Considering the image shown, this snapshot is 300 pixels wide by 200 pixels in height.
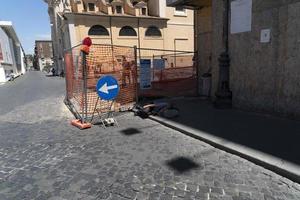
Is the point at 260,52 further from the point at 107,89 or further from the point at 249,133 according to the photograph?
the point at 107,89

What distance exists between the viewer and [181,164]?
13.8 ft

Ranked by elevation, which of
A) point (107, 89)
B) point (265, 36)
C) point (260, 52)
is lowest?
point (107, 89)

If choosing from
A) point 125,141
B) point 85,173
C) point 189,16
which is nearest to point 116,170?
point 85,173

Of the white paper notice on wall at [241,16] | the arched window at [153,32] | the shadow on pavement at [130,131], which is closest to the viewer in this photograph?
the shadow on pavement at [130,131]

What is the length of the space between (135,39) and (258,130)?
88.5ft

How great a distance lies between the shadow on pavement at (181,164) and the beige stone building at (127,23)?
25.7 metres

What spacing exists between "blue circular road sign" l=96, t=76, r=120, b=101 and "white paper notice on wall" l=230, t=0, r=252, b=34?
3.61 meters

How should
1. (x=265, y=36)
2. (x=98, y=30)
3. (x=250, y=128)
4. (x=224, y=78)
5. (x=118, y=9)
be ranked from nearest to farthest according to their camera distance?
A: (x=250, y=128) → (x=265, y=36) → (x=224, y=78) → (x=98, y=30) → (x=118, y=9)

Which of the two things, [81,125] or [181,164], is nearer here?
[181,164]

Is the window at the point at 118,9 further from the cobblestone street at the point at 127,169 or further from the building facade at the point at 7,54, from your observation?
the cobblestone street at the point at 127,169

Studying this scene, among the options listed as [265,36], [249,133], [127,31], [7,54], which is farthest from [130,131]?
[7,54]

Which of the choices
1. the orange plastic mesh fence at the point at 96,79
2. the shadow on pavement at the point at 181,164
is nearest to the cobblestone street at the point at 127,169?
Result: the shadow on pavement at the point at 181,164

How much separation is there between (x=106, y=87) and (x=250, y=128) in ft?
11.9

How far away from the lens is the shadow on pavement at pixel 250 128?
4.34m
